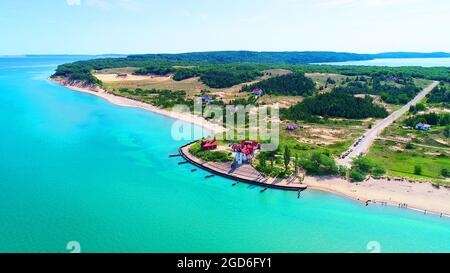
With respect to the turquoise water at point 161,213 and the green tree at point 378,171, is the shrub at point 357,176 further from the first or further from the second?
the turquoise water at point 161,213

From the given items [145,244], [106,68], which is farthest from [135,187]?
[106,68]

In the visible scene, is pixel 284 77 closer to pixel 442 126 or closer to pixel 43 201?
pixel 442 126

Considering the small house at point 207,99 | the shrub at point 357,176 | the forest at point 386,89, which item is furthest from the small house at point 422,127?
the small house at point 207,99

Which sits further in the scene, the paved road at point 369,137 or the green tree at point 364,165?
the paved road at point 369,137

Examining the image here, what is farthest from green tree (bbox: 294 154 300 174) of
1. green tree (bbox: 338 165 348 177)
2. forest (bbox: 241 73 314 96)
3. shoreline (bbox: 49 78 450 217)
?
forest (bbox: 241 73 314 96)

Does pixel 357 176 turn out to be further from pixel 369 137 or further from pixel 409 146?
pixel 369 137

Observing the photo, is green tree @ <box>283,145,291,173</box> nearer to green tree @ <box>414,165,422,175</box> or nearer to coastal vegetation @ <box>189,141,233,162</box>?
coastal vegetation @ <box>189,141,233,162</box>
